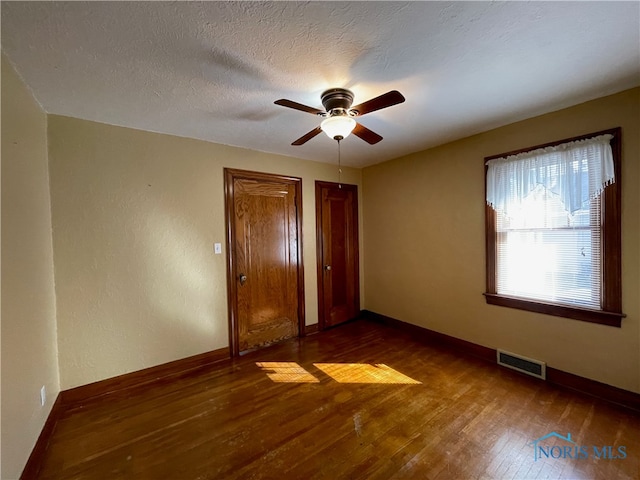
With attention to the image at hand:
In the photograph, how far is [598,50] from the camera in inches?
61.4

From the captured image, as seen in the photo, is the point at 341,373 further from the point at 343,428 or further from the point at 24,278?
the point at 24,278

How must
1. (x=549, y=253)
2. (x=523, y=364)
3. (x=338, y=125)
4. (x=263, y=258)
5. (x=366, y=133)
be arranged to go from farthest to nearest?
(x=263, y=258)
(x=523, y=364)
(x=549, y=253)
(x=366, y=133)
(x=338, y=125)

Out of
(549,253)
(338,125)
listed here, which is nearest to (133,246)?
(338,125)

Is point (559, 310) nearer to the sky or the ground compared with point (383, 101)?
nearer to the ground

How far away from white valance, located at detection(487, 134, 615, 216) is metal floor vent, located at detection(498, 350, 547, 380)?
4.65 ft

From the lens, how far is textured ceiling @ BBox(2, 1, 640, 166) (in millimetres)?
1254

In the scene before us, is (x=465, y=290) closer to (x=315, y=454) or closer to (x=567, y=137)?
(x=567, y=137)

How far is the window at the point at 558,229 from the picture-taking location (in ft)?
6.86

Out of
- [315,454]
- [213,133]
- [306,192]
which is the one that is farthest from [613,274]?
[213,133]

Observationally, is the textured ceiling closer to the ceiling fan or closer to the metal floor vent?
the ceiling fan

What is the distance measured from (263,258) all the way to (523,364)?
9.59ft

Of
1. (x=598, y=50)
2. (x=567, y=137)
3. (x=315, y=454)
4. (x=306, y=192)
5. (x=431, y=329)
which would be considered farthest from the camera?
(x=306, y=192)

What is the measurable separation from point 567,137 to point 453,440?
102 inches

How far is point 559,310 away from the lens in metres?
2.35
